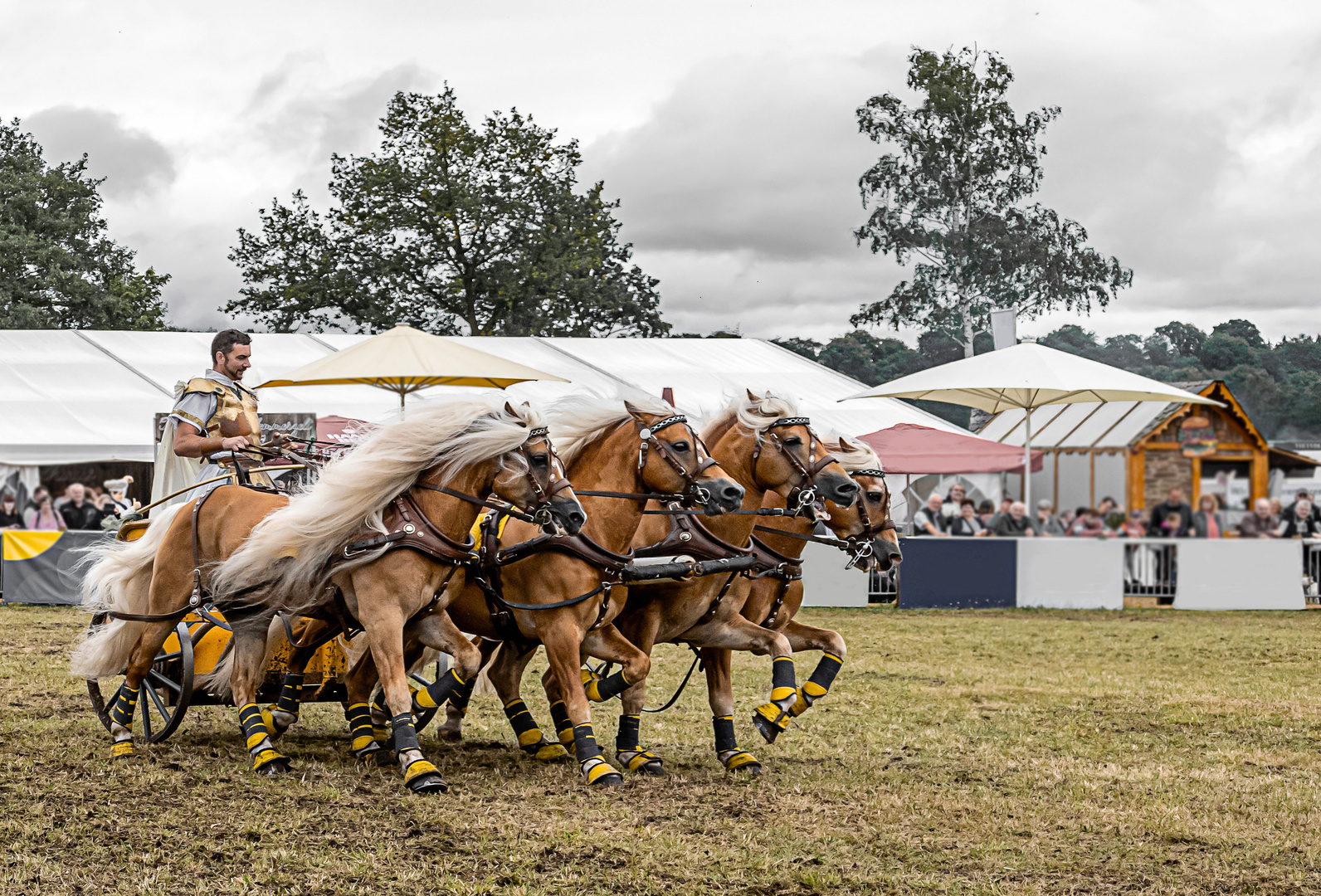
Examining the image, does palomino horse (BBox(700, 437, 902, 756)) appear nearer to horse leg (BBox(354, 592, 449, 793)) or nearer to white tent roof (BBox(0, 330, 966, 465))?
horse leg (BBox(354, 592, 449, 793))

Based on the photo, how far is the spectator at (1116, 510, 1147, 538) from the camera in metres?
17.5

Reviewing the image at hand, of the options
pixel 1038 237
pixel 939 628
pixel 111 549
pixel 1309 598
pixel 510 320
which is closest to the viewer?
pixel 111 549

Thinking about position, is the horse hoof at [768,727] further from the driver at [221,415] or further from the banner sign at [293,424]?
the banner sign at [293,424]

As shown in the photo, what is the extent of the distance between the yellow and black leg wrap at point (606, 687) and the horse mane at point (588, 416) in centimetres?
106

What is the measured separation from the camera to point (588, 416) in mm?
6734

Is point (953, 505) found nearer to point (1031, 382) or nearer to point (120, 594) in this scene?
point (1031, 382)

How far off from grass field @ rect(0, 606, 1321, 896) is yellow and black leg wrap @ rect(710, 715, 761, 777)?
0.33ft

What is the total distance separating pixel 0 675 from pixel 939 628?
29.5 ft

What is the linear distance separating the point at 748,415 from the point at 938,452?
13.3m

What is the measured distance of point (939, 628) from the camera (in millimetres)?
14750

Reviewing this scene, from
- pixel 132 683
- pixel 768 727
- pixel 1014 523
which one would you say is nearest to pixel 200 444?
pixel 132 683

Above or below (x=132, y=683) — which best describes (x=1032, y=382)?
above

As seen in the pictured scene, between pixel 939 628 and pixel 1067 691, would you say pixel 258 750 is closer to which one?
pixel 1067 691

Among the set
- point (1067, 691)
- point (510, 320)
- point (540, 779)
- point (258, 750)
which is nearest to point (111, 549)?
point (258, 750)
